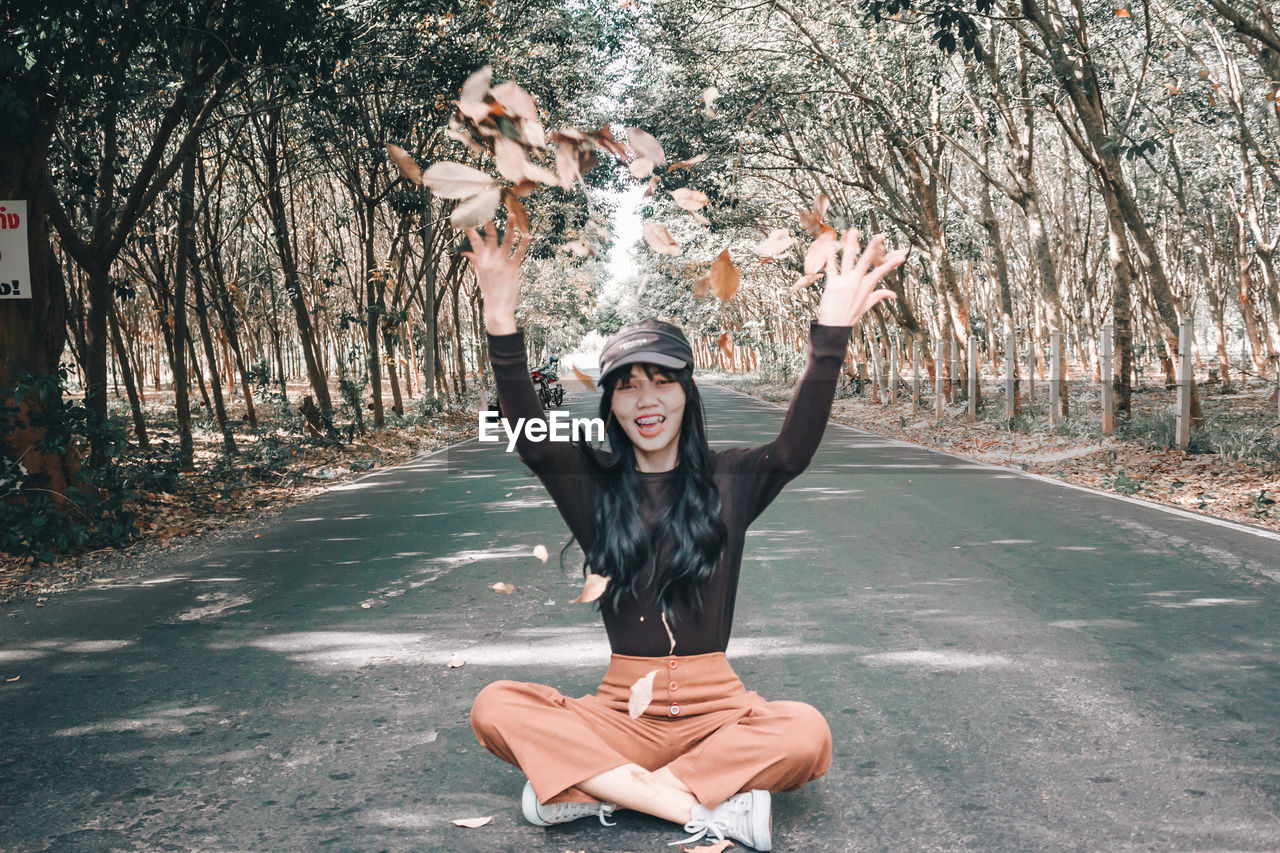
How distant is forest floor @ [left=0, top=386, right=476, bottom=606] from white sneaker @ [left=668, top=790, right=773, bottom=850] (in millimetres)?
5577

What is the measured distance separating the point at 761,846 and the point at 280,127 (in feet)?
59.7

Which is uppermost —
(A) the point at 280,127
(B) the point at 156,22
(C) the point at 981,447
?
(A) the point at 280,127

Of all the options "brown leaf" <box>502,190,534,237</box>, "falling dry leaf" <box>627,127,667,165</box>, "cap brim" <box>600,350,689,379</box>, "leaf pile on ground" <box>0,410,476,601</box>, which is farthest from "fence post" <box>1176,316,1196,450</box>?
"brown leaf" <box>502,190,534,237</box>

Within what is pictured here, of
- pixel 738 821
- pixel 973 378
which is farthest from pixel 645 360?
pixel 973 378

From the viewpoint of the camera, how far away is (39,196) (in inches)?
366

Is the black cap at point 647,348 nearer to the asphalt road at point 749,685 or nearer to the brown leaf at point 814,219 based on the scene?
the brown leaf at point 814,219

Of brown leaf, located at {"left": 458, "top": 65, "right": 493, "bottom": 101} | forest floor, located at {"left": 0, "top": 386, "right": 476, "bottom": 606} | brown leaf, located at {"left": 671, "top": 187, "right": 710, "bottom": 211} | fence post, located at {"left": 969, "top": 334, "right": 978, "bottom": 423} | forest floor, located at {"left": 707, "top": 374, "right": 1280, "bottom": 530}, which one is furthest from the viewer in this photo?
fence post, located at {"left": 969, "top": 334, "right": 978, "bottom": 423}

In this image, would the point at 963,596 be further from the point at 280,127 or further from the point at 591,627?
the point at 280,127

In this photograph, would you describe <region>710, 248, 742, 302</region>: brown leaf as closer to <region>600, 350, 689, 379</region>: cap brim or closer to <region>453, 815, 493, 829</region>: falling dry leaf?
<region>600, 350, 689, 379</region>: cap brim

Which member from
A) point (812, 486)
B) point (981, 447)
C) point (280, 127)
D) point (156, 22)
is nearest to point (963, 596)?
point (812, 486)

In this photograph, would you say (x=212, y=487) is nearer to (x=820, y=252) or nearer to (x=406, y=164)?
(x=406, y=164)

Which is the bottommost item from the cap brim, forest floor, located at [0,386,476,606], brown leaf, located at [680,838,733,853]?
brown leaf, located at [680,838,733,853]

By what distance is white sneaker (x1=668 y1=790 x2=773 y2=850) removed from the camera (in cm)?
321

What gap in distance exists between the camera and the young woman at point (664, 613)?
3.29 m
